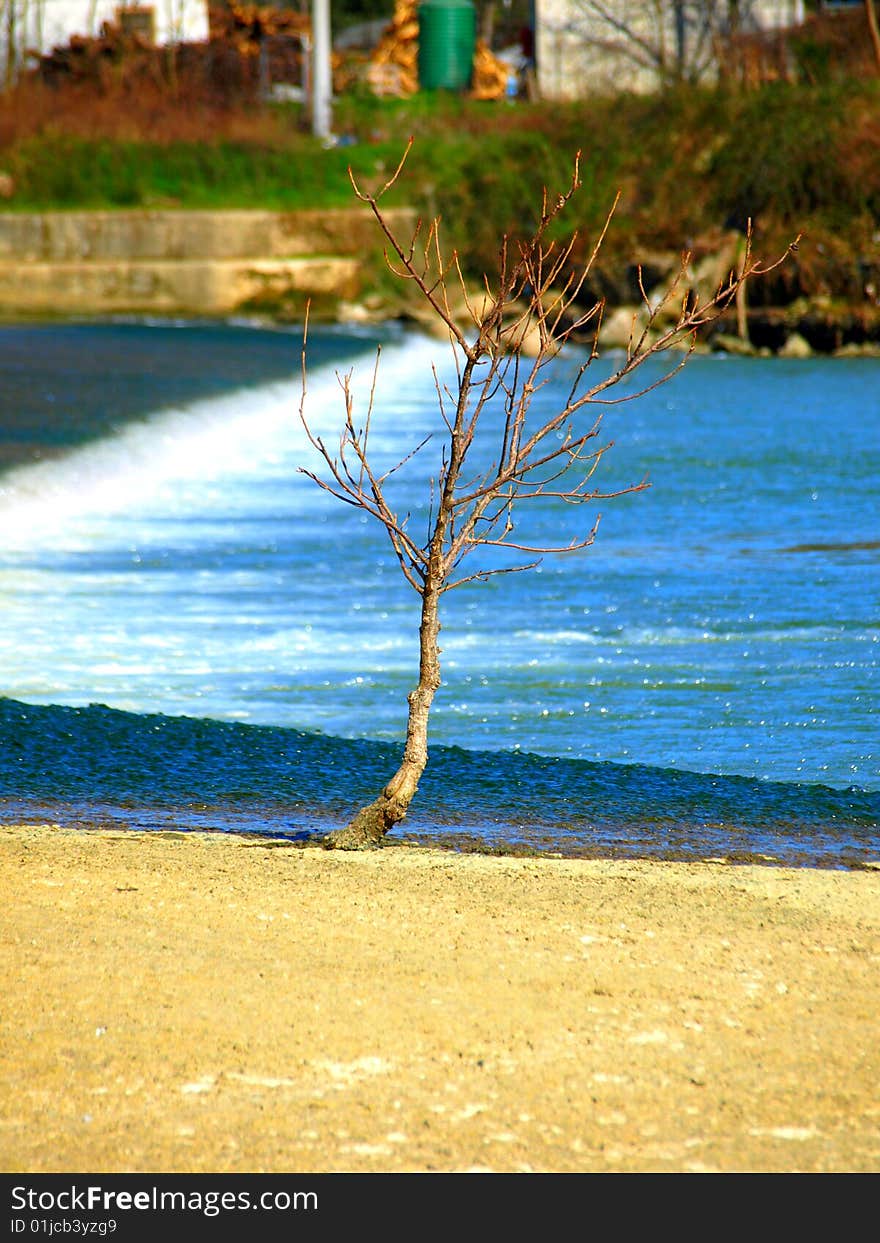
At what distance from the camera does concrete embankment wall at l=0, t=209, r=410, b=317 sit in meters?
31.2

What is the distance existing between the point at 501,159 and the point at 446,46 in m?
6.05

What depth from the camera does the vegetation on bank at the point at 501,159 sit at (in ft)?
104

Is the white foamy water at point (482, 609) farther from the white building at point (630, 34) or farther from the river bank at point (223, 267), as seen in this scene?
the white building at point (630, 34)

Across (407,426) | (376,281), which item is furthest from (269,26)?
(407,426)

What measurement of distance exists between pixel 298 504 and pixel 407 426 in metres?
4.86

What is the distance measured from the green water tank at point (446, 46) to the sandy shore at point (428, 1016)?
36.1 metres

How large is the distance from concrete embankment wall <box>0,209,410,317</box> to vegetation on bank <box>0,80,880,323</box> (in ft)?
3.31

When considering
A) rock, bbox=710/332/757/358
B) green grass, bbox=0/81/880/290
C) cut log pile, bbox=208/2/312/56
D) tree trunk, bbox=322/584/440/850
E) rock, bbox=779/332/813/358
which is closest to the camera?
tree trunk, bbox=322/584/440/850

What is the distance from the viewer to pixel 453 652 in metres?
8.48

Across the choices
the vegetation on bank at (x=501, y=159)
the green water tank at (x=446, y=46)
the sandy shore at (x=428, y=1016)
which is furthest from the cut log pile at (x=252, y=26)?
the sandy shore at (x=428, y=1016)

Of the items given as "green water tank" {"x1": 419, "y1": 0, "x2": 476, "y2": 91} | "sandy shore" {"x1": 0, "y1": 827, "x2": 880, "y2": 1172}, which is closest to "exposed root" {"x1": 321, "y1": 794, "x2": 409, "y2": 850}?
"sandy shore" {"x1": 0, "y1": 827, "x2": 880, "y2": 1172}

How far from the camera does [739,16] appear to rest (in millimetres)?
37125

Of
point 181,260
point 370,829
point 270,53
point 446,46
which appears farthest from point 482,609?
point 270,53

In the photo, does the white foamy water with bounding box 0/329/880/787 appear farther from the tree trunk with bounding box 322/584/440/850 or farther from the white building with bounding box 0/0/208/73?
the white building with bounding box 0/0/208/73
